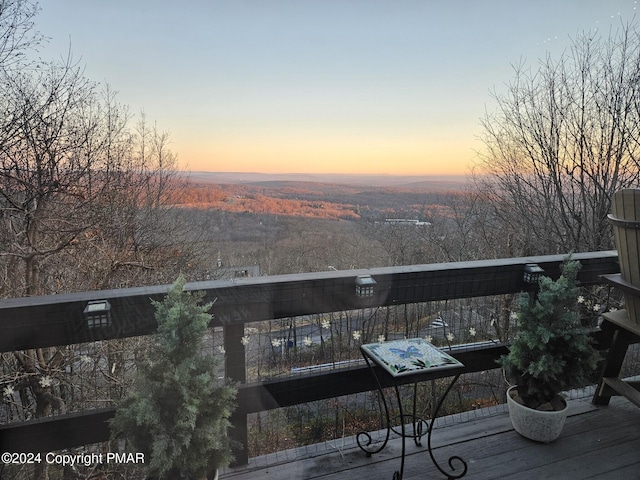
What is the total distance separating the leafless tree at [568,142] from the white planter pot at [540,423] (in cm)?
388

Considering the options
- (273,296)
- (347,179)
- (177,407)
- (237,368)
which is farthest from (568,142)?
(177,407)

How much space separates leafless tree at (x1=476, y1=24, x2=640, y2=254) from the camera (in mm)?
4504

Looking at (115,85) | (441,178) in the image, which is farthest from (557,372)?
(115,85)

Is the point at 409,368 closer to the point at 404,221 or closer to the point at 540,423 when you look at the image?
the point at 540,423

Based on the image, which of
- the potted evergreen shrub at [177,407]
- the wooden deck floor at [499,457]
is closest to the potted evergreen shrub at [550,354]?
the wooden deck floor at [499,457]

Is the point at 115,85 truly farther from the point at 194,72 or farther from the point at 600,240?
the point at 600,240

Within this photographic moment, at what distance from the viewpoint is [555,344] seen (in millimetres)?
1883

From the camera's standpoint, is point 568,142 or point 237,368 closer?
point 237,368

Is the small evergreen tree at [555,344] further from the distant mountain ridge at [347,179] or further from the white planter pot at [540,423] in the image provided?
the distant mountain ridge at [347,179]

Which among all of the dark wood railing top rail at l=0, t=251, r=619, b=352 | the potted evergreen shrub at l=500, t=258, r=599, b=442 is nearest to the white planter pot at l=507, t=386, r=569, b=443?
the potted evergreen shrub at l=500, t=258, r=599, b=442

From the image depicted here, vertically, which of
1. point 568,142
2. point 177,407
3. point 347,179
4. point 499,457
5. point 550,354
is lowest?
point 499,457

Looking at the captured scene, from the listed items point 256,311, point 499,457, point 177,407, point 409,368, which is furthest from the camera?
point 499,457

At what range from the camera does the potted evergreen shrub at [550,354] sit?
72.9 inches

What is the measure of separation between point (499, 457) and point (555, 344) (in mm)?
575
